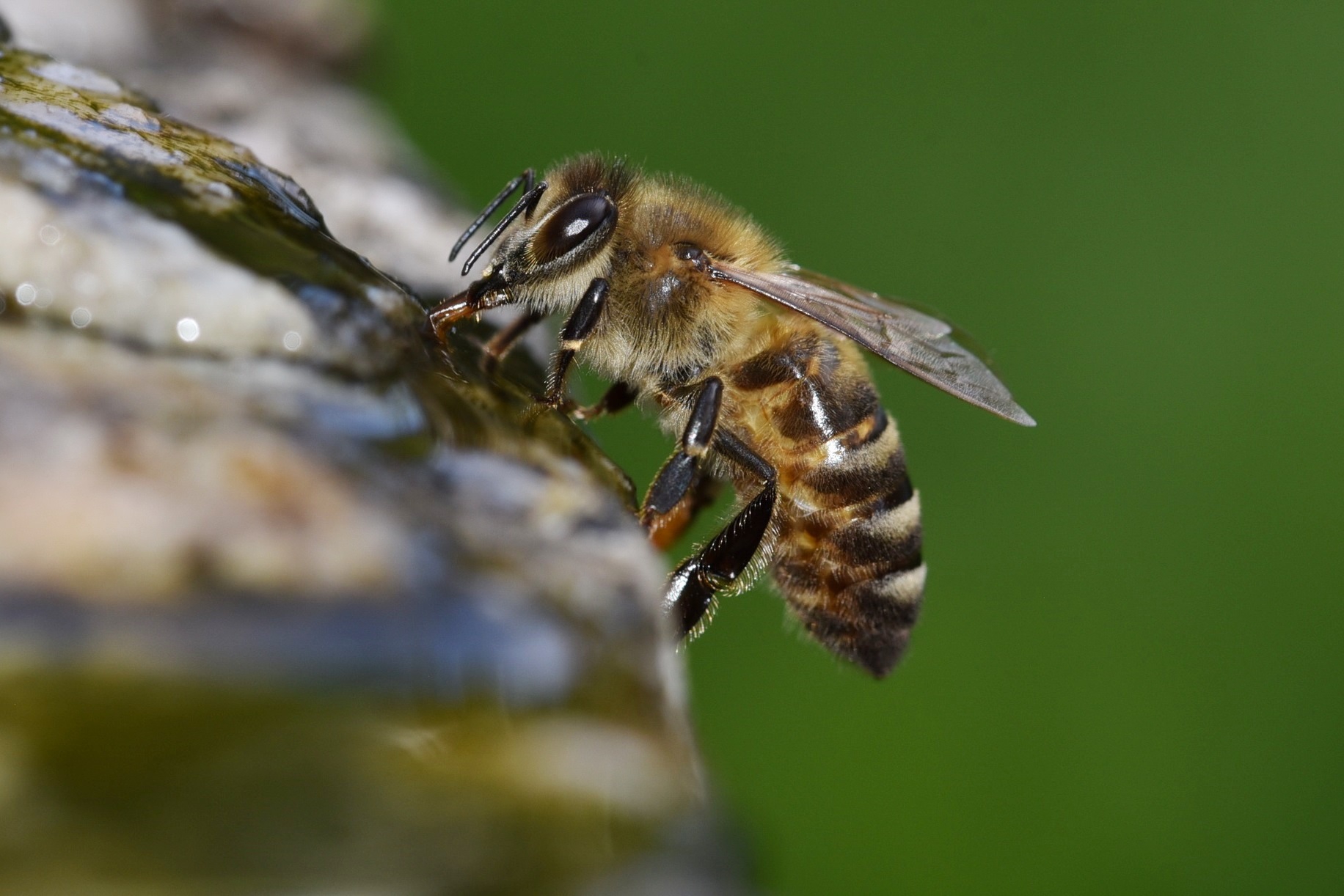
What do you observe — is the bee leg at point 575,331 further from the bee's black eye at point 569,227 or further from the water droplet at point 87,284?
the water droplet at point 87,284

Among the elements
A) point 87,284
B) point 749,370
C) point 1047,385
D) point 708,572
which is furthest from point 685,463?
point 1047,385

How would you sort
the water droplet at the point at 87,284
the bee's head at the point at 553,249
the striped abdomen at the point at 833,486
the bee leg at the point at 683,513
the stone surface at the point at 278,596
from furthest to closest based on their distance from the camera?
the striped abdomen at the point at 833,486
the bee's head at the point at 553,249
the bee leg at the point at 683,513
the water droplet at the point at 87,284
the stone surface at the point at 278,596

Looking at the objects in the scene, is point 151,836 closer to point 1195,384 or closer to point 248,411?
point 248,411

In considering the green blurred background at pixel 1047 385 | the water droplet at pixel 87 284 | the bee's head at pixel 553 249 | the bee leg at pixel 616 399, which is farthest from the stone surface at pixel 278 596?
the green blurred background at pixel 1047 385

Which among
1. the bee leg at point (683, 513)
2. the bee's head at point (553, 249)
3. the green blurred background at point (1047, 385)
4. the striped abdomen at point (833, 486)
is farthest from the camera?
the green blurred background at point (1047, 385)

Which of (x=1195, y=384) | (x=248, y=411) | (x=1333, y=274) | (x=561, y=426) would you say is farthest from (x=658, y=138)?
(x=248, y=411)

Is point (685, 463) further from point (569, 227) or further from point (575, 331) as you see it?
point (569, 227)
